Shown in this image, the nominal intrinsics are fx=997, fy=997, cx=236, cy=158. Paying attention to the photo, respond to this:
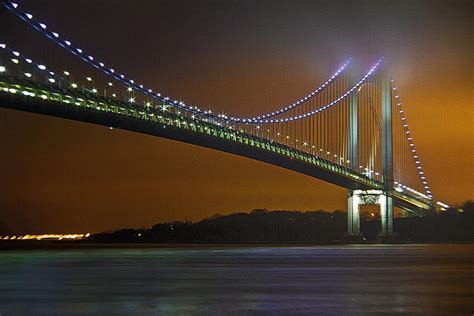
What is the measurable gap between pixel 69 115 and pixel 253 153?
16580mm

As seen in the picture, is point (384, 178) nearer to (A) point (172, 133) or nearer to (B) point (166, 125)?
(A) point (172, 133)

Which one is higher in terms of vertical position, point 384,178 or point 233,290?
point 384,178

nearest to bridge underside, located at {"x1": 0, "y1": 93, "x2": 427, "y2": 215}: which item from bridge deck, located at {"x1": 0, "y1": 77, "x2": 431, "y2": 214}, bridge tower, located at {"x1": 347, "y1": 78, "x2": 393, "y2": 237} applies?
bridge deck, located at {"x1": 0, "y1": 77, "x2": 431, "y2": 214}

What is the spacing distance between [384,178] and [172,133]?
21406 mm

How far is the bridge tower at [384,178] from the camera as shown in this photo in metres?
75.6

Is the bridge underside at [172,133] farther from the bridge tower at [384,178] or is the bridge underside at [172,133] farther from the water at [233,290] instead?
the water at [233,290]

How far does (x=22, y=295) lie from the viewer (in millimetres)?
19938

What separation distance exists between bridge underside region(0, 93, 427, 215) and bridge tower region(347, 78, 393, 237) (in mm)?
1714

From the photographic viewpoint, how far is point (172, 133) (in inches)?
2411

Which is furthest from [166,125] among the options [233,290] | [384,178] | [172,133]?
[233,290]

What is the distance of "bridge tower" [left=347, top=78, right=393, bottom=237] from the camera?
7562 cm

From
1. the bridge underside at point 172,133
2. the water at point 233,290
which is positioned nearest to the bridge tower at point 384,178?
the bridge underside at point 172,133

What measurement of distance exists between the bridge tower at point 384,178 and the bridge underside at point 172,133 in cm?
171

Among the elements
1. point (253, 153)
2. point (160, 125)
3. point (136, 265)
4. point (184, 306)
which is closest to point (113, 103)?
point (160, 125)
